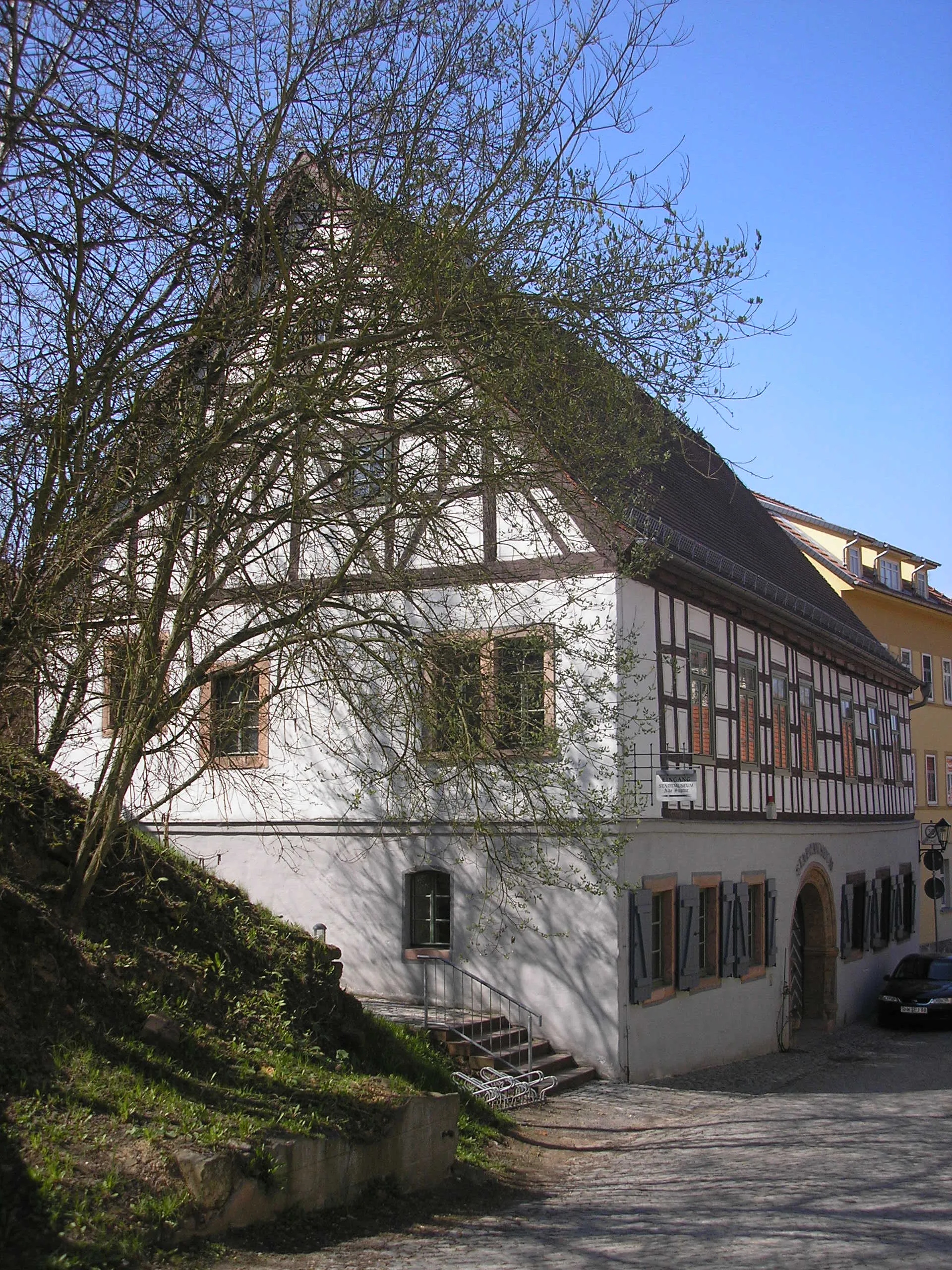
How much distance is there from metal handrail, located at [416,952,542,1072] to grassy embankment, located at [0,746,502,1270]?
228cm

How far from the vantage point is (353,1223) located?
768 cm

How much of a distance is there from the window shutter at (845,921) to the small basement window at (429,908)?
35.4ft

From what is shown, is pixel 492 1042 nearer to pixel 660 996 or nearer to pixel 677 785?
pixel 660 996

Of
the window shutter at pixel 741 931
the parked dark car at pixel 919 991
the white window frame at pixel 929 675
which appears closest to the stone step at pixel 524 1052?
the window shutter at pixel 741 931

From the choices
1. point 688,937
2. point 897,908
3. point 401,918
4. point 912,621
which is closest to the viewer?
point 401,918

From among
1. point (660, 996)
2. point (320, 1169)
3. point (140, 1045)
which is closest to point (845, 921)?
point (660, 996)

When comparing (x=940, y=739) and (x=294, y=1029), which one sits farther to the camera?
(x=940, y=739)

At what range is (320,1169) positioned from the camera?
25.1 feet

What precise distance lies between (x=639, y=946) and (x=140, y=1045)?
26.5ft

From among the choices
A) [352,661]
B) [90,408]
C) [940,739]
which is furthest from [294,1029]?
[940,739]

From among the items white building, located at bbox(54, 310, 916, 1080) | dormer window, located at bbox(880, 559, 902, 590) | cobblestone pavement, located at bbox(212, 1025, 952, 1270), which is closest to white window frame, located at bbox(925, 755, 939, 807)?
dormer window, located at bbox(880, 559, 902, 590)

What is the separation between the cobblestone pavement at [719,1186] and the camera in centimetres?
717

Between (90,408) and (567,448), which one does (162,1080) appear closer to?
(90,408)

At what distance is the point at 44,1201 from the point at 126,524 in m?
3.50
